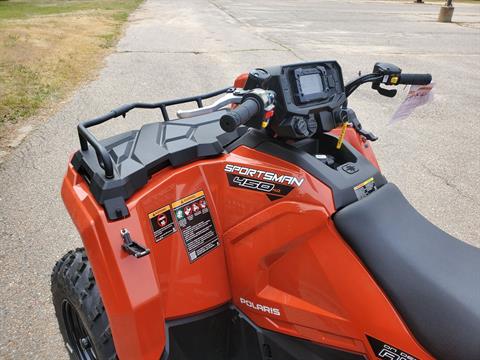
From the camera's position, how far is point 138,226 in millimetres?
1523

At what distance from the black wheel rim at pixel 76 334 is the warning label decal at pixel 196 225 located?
2.83ft

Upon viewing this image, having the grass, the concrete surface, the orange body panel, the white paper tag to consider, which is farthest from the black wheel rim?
the grass

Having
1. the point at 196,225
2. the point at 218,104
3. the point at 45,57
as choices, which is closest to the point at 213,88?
the point at 45,57

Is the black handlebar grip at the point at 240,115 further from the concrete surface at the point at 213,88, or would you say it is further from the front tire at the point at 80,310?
the concrete surface at the point at 213,88

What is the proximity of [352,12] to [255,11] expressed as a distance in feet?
16.1

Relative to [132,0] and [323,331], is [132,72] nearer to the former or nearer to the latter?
[323,331]

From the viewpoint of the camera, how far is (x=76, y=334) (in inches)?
87.9

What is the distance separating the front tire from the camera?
1.79 metres

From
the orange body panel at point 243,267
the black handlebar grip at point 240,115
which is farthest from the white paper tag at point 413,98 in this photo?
the black handlebar grip at point 240,115

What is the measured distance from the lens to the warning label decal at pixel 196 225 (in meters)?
1.63

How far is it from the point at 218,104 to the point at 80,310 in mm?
1023

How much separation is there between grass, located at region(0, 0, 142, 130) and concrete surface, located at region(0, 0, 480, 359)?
16.8 inches

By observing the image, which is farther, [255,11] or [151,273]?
[255,11]

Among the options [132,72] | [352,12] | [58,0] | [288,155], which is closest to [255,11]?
[352,12]
